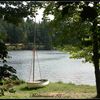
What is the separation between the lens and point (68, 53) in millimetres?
13188

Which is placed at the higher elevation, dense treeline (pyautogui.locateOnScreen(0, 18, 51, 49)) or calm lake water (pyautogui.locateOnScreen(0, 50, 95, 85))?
dense treeline (pyautogui.locateOnScreen(0, 18, 51, 49))

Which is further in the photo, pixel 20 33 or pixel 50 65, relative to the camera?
pixel 50 65

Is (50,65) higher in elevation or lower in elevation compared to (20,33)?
lower

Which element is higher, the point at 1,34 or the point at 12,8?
the point at 12,8

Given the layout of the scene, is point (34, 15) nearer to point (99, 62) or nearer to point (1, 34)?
point (1, 34)

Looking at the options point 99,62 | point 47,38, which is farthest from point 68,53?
point 47,38

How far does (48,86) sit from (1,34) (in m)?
18.0

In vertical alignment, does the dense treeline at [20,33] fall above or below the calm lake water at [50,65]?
above

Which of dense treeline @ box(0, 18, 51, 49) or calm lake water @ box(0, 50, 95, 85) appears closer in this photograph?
dense treeline @ box(0, 18, 51, 49)

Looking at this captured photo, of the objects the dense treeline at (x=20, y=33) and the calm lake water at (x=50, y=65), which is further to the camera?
the calm lake water at (x=50, y=65)

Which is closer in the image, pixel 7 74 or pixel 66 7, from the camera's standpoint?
Answer: pixel 66 7

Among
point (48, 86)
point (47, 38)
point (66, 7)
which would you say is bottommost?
point (48, 86)

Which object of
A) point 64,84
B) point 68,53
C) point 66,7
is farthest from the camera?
point 64,84

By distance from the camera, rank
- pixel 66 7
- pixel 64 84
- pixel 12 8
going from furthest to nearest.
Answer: pixel 64 84 < pixel 12 8 < pixel 66 7
